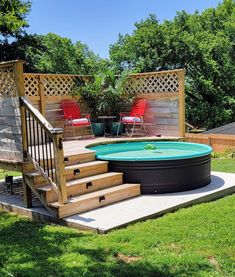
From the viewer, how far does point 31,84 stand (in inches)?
383

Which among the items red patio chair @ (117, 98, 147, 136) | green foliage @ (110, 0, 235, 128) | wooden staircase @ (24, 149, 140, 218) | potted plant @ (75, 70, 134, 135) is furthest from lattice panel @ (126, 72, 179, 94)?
green foliage @ (110, 0, 235, 128)

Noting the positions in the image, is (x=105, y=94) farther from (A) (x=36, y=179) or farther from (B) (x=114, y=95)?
(A) (x=36, y=179)

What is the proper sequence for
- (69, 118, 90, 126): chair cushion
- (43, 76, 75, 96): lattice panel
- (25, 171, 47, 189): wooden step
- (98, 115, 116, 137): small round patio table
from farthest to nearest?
1. (98, 115, 116, 137): small round patio table
2. (69, 118, 90, 126): chair cushion
3. (43, 76, 75, 96): lattice panel
4. (25, 171, 47, 189): wooden step

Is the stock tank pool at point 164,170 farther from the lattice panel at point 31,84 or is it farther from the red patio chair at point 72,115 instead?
the lattice panel at point 31,84

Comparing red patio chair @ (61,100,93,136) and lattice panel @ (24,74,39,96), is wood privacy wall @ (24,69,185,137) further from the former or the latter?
red patio chair @ (61,100,93,136)

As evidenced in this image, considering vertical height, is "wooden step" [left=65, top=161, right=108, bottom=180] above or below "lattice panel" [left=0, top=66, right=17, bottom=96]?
below

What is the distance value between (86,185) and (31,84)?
14.0 ft

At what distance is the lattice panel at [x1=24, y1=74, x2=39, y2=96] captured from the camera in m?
9.65

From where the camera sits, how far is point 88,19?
104 feet

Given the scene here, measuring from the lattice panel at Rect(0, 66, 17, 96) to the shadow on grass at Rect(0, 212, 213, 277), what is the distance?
215 cm

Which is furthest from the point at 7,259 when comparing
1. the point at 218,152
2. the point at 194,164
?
the point at 218,152

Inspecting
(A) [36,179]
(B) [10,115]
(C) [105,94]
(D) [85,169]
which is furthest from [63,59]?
(A) [36,179]

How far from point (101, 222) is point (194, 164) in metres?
2.47

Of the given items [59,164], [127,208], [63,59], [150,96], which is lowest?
[127,208]
